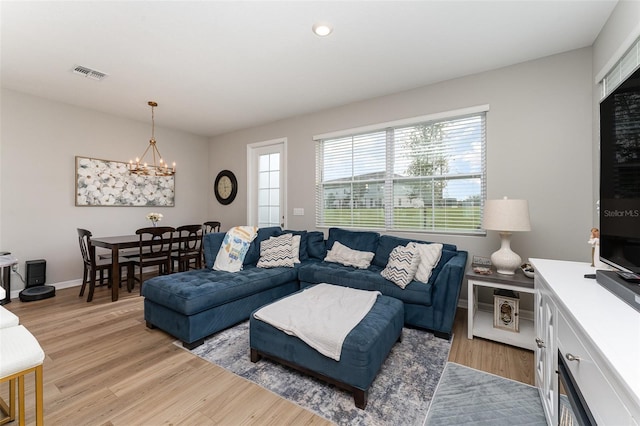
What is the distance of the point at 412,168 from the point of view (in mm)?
3514

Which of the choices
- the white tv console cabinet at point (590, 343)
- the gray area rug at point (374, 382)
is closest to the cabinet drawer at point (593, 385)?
the white tv console cabinet at point (590, 343)

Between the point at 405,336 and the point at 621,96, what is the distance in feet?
7.23

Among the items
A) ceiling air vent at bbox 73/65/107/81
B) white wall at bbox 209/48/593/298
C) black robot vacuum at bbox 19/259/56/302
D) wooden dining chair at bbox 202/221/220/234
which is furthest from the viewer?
wooden dining chair at bbox 202/221/220/234

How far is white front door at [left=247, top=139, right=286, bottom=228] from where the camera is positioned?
476 cm

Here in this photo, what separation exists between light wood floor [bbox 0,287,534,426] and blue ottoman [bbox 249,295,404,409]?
236 mm

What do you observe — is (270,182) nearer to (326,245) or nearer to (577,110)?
(326,245)

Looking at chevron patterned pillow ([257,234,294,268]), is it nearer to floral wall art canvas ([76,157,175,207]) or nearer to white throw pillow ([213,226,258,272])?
white throw pillow ([213,226,258,272])

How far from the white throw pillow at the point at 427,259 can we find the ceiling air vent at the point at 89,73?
13.2 feet

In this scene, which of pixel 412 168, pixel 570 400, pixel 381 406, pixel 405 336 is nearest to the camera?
pixel 570 400

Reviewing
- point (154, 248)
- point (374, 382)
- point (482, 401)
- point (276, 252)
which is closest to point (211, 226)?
point (154, 248)

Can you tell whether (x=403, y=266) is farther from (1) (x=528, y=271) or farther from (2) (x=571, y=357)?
(2) (x=571, y=357)

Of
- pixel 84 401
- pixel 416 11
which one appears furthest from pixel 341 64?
pixel 84 401

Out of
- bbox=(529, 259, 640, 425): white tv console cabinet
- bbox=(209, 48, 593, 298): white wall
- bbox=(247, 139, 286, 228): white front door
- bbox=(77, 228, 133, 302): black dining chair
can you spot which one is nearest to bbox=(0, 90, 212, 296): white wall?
bbox=(77, 228, 133, 302): black dining chair

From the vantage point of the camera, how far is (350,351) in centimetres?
164
